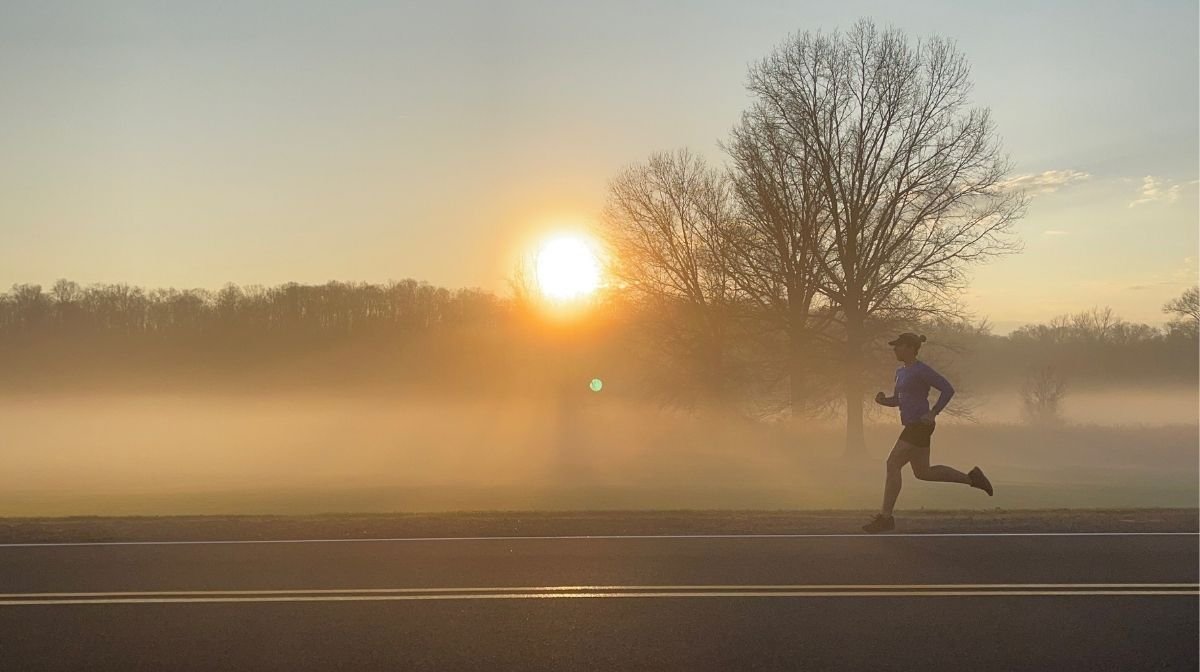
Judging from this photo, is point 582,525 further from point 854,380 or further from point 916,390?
point 854,380

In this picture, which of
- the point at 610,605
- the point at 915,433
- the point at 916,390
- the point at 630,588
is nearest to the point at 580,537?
the point at 630,588

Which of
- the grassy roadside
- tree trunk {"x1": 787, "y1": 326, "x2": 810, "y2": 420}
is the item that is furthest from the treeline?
the grassy roadside

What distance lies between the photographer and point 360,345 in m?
87.3

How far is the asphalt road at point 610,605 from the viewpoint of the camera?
5359 mm

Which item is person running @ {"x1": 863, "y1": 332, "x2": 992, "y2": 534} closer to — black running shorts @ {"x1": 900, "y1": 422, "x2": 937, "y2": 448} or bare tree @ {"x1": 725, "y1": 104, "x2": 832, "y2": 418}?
black running shorts @ {"x1": 900, "y1": 422, "x2": 937, "y2": 448}

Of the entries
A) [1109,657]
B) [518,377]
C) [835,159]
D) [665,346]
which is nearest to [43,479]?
[665,346]

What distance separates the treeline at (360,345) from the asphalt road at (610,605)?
3998cm

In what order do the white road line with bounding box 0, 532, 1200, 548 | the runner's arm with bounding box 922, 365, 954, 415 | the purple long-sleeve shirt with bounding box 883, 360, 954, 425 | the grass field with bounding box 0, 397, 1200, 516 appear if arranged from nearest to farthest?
the white road line with bounding box 0, 532, 1200, 548
the runner's arm with bounding box 922, 365, 954, 415
the purple long-sleeve shirt with bounding box 883, 360, 954, 425
the grass field with bounding box 0, 397, 1200, 516

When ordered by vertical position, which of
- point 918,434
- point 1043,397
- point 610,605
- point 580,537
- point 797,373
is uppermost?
point 797,373

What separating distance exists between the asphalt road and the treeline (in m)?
40.0

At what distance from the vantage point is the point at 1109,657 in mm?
5273

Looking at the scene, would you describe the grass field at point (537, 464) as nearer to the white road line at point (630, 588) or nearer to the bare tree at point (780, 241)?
the bare tree at point (780, 241)

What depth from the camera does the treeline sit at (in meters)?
62.8

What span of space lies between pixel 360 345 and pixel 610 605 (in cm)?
8387
